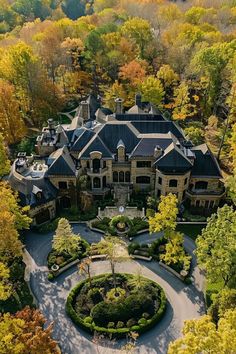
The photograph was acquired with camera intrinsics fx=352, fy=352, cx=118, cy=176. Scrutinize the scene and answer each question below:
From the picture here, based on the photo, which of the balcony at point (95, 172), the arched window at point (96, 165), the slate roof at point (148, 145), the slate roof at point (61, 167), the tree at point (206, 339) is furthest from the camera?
the balcony at point (95, 172)

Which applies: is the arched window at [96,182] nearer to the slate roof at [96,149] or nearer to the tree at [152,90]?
the slate roof at [96,149]

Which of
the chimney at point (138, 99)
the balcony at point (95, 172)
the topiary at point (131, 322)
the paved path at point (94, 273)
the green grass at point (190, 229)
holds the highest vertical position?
the chimney at point (138, 99)

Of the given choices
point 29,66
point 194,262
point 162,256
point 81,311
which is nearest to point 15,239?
point 81,311

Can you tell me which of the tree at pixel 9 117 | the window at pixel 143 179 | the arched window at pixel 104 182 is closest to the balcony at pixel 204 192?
the window at pixel 143 179

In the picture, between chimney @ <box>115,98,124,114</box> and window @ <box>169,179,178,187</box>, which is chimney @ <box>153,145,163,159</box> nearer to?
window @ <box>169,179,178,187</box>

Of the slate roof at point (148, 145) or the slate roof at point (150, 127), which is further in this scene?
the slate roof at point (150, 127)

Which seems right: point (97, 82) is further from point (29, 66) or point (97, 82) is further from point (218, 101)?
point (218, 101)

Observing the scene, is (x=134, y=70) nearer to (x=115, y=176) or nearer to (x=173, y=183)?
(x=115, y=176)

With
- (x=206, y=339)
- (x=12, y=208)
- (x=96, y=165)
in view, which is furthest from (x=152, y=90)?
(x=206, y=339)
